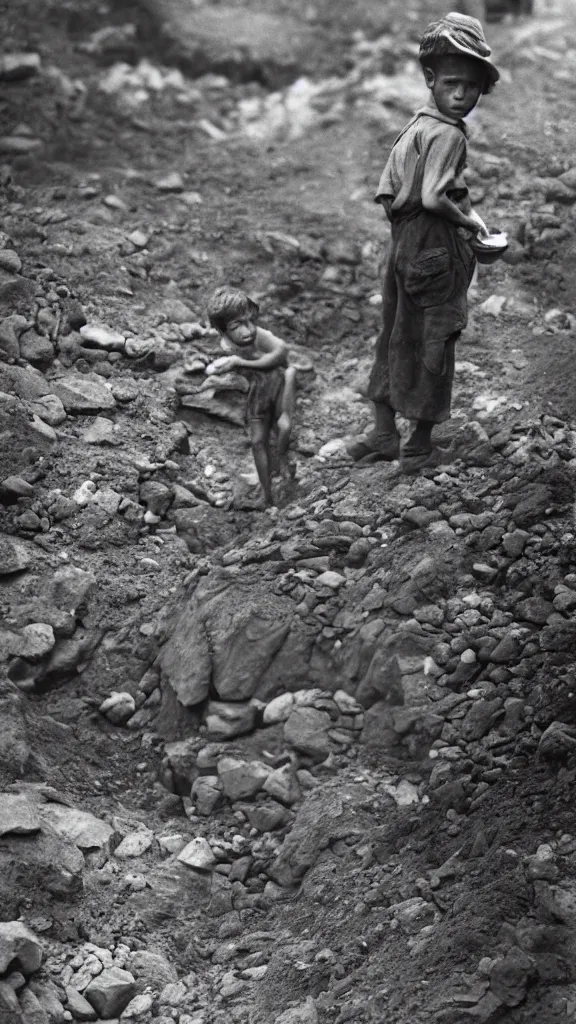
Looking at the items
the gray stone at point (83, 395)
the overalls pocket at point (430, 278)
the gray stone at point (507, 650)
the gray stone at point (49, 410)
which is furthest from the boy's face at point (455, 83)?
the gray stone at point (49, 410)

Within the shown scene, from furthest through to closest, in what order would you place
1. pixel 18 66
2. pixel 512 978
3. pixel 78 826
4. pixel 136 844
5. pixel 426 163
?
pixel 18 66
pixel 426 163
pixel 136 844
pixel 78 826
pixel 512 978

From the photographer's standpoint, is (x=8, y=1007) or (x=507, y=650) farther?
(x=507, y=650)

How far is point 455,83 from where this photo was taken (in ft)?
22.5

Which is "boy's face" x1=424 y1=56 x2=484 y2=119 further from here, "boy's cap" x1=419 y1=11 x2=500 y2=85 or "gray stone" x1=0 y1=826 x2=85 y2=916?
"gray stone" x1=0 y1=826 x2=85 y2=916

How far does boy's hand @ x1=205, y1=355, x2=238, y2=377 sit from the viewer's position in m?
7.57

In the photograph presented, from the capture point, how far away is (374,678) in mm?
6809

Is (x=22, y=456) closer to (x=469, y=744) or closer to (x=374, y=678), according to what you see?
(x=374, y=678)

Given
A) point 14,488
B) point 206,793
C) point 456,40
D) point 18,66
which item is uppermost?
point 456,40

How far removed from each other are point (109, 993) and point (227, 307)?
3.44 metres

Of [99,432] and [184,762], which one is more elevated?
[99,432]

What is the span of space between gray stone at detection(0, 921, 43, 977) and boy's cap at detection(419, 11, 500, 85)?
14.3ft

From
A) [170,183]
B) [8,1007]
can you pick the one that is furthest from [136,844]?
[170,183]

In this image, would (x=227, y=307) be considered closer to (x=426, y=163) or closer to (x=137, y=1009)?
(x=426, y=163)

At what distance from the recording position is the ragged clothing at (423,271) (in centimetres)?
689
